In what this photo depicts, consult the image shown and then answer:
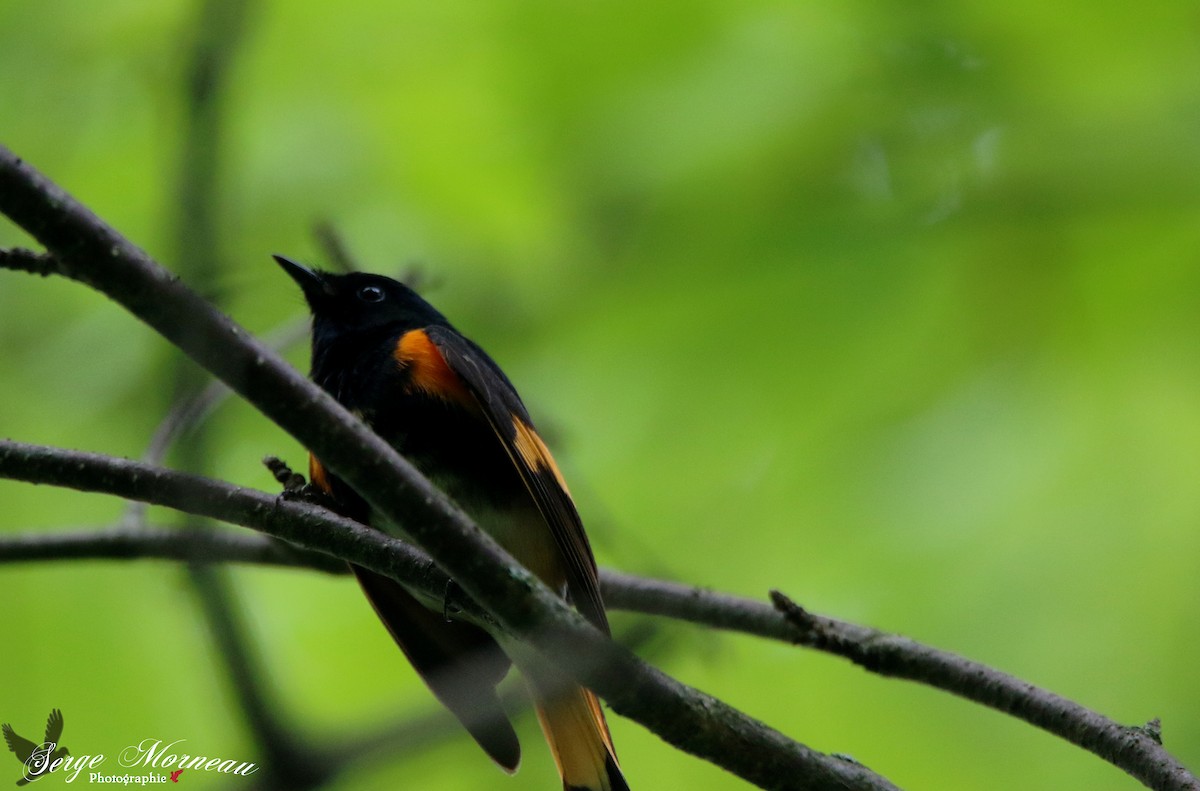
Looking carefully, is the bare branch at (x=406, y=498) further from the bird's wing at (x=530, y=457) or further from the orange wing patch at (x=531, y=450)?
the orange wing patch at (x=531, y=450)

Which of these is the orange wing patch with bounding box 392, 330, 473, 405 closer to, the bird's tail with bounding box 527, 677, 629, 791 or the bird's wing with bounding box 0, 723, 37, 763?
the bird's tail with bounding box 527, 677, 629, 791

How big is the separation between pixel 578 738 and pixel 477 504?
0.66 m

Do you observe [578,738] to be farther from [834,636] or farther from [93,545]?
[93,545]

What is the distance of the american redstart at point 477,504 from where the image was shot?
2773mm

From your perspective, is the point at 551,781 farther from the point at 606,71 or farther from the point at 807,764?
the point at 606,71

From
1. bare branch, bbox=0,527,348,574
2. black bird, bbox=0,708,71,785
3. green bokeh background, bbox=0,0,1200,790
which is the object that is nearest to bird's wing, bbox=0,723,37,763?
black bird, bbox=0,708,71,785

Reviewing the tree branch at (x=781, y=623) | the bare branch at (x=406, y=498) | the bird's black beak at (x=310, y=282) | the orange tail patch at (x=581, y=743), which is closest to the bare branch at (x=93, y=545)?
the tree branch at (x=781, y=623)

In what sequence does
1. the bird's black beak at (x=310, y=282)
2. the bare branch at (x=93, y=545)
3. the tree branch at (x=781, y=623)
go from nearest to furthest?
1. the tree branch at (x=781, y=623)
2. the bare branch at (x=93, y=545)
3. the bird's black beak at (x=310, y=282)

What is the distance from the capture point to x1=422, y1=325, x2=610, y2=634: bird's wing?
8.90 feet

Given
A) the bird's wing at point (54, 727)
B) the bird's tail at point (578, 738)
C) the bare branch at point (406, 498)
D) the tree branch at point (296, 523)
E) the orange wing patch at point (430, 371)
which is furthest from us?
the bird's wing at point (54, 727)

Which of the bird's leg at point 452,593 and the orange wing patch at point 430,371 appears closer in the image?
the bird's leg at point 452,593

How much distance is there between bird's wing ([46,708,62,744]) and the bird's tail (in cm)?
148

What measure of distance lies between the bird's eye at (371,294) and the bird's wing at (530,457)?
37 cm

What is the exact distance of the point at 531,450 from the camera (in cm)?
291
